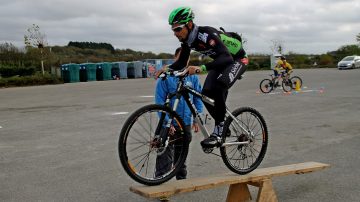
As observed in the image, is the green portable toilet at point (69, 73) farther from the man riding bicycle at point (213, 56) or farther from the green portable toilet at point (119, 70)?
the man riding bicycle at point (213, 56)

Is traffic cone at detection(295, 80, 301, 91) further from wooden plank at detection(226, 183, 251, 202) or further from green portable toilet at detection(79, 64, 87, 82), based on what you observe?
green portable toilet at detection(79, 64, 87, 82)

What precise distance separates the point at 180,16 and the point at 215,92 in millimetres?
1075

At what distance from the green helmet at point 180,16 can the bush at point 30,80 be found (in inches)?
1426

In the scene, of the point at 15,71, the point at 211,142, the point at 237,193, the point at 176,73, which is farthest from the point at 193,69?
the point at 15,71

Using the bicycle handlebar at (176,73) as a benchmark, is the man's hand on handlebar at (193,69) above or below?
above

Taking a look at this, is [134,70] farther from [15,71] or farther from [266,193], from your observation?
[266,193]

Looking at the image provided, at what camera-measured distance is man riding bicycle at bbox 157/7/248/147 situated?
16.0 feet

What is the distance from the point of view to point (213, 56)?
5.12 meters

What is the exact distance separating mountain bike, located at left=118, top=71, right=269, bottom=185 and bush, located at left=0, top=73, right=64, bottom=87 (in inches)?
1405

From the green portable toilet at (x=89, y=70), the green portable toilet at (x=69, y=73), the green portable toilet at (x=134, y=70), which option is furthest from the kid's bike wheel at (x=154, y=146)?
the green portable toilet at (x=134, y=70)

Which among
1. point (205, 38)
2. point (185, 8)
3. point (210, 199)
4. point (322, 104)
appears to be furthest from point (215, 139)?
point (322, 104)

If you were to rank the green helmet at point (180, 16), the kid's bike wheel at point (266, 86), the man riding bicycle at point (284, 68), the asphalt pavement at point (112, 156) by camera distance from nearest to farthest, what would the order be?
the green helmet at point (180, 16) < the asphalt pavement at point (112, 156) < the kid's bike wheel at point (266, 86) < the man riding bicycle at point (284, 68)

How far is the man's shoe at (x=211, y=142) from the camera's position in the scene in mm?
5281

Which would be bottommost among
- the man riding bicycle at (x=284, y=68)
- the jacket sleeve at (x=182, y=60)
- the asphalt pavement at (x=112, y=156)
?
the asphalt pavement at (x=112, y=156)
